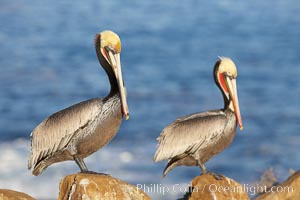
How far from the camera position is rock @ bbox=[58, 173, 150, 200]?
12477 mm

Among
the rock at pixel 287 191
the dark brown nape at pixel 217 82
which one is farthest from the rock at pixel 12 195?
the rock at pixel 287 191

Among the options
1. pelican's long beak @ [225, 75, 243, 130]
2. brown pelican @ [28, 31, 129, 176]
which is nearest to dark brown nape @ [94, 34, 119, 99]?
brown pelican @ [28, 31, 129, 176]

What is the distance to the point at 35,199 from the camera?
1302 centimetres

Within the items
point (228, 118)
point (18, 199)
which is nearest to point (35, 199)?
point (18, 199)

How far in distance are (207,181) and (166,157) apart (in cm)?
120

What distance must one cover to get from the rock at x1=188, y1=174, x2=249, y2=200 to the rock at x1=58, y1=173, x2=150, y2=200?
3.71 ft

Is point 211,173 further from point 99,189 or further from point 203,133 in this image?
point 99,189

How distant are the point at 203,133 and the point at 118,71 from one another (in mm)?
1884

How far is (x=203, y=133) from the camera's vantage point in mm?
14797

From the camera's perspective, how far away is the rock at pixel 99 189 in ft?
40.9

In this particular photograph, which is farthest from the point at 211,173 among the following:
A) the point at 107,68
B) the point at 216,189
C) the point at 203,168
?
the point at 107,68

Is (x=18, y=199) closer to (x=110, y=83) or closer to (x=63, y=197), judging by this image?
(x=63, y=197)

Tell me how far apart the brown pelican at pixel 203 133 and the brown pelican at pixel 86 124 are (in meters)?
1.37

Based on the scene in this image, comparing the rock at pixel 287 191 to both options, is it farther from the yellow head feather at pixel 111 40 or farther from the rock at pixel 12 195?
the rock at pixel 12 195
